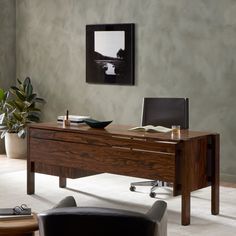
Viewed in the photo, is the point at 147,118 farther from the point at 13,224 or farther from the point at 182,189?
the point at 13,224

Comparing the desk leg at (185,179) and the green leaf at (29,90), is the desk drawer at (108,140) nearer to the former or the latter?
the desk leg at (185,179)

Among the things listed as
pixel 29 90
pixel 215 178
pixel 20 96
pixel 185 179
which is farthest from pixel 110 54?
pixel 185 179

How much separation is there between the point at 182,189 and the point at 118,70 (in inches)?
119

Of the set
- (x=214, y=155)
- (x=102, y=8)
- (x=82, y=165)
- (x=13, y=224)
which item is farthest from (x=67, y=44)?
(x=13, y=224)

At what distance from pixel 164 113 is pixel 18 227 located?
3186 millimetres

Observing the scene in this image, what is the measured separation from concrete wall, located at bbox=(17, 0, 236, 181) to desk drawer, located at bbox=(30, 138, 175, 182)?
1.94 m

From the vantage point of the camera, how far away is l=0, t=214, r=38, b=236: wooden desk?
3.54m

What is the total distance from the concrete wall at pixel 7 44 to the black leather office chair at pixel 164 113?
336 cm

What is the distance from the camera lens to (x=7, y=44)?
9.35 m

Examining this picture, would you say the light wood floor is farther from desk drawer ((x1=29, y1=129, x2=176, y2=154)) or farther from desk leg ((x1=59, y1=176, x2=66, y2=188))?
desk drawer ((x1=29, y1=129, x2=176, y2=154))

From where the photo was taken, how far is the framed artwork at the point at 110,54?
7984 millimetres

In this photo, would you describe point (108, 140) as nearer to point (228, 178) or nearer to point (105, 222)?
point (228, 178)

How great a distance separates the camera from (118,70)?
8102 mm

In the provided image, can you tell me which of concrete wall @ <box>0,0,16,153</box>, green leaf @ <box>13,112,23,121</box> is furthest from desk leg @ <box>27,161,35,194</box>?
concrete wall @ <box>0,0,16,153</box>
